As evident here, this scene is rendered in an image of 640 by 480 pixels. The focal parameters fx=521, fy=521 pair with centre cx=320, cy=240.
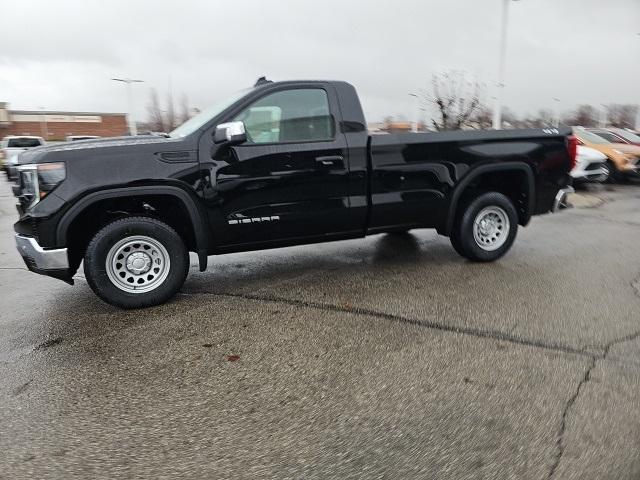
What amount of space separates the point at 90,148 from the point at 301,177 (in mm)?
1861

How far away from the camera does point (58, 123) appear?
226 feet

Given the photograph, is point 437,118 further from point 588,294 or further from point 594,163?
point 588,294

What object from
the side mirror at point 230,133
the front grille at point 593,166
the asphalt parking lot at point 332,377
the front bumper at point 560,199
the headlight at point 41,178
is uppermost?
the side mirror at point 230,133

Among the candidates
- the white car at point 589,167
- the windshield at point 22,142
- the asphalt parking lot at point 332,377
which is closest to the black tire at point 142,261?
the asphalt parking lot at point 332,377

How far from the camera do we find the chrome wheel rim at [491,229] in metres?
6.08

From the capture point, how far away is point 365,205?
17.5ft

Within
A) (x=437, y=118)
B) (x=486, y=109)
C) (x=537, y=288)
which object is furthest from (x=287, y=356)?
(x=486, y=109)

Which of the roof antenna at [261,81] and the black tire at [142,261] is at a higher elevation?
the roof antenna at [261,81]

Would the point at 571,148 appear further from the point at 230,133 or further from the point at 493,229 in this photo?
the point at 230,133

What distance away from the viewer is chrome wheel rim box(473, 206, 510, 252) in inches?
239

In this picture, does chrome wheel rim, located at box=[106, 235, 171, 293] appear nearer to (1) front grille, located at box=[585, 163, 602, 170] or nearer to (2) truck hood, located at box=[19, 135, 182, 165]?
(2) truck hood, located at box=[19, 135, 182, 165]

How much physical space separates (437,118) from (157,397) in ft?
56.1

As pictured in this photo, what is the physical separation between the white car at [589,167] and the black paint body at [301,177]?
8373mm

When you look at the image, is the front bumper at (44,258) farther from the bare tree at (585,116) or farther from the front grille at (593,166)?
the bare tree at (585,116)
